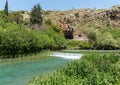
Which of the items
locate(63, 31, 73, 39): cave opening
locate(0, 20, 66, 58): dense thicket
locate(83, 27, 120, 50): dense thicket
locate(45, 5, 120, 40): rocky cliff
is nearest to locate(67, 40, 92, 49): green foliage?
locate(83, 27, 120, 50): dense thicket

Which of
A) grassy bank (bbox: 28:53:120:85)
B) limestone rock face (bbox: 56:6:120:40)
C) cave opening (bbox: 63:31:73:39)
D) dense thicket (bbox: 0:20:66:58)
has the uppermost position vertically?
limestone rock face (bbox: 56:6:120:40)

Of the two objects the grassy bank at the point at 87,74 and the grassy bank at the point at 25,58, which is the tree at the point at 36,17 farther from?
the grassy bank at the point at 87,74

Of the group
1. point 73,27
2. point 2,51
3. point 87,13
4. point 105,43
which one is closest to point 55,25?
point 73,27

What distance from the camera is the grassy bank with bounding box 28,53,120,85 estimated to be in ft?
A: 62.7

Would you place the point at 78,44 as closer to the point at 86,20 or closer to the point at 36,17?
the point at 36,17

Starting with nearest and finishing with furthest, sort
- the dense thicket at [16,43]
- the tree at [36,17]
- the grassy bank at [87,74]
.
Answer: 1. the grassy bank at [87,74]
2. the dense thicket at [16,43]
3. the tree at [36,17]

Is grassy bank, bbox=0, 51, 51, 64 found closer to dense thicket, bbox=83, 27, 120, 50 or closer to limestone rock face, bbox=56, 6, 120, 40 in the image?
dense thicket, bbox=83, 27, 120, 50

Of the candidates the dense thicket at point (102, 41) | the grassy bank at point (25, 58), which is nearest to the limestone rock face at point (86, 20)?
the dense thicket at point (102, 41)

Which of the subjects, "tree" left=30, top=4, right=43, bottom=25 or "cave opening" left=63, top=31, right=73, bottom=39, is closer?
"tree" left=30, top=4, right=43, bottom=25

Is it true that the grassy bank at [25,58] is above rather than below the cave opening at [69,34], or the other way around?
below

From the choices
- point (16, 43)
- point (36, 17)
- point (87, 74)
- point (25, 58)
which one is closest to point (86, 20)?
point (36, 17)

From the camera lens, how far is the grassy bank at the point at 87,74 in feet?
62.7

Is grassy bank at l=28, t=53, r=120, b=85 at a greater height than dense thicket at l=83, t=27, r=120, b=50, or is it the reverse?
dense thicket at l=83, t=27, r=120, b=50

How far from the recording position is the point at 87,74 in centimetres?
2481
